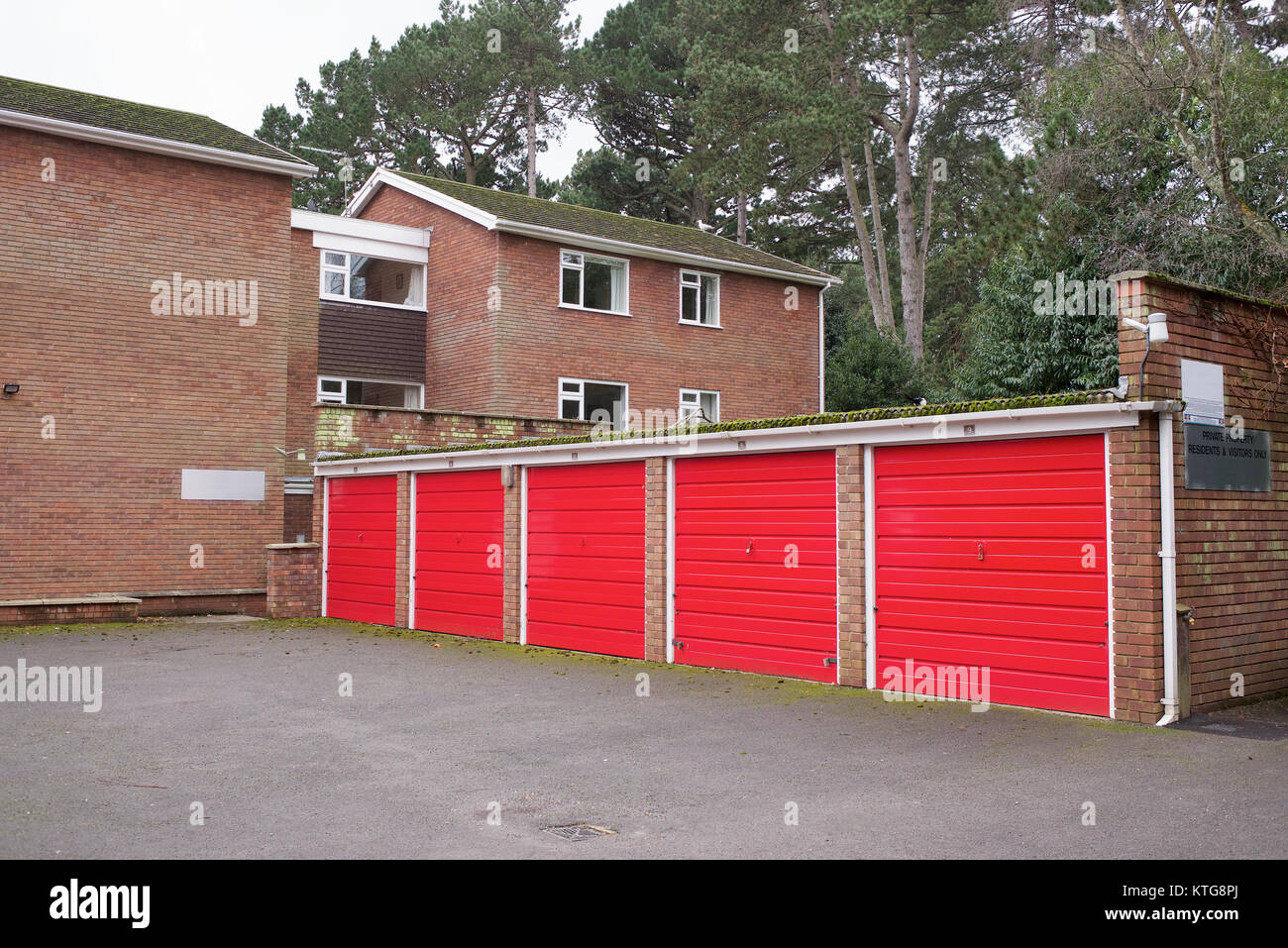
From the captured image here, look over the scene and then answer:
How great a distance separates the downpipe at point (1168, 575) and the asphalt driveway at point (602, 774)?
321 millimetres

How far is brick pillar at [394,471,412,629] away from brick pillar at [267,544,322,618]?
8.30 feet

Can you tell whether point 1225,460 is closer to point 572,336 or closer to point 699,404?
point 572,336

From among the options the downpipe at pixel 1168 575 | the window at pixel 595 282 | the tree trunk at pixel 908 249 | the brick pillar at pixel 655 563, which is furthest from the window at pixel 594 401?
the downpipe at pixel 1168 575

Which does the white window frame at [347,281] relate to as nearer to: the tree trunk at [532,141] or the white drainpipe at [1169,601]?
the tree trunk at [532,141]

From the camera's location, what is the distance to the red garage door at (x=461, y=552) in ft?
51.0

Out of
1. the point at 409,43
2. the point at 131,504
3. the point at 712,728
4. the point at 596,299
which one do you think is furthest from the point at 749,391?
the point at 409,43

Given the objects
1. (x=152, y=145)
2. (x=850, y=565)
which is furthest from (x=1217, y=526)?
(x=152, y=145)

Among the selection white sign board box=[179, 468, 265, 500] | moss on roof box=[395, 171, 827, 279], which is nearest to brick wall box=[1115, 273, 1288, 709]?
white sign board box=[179, 468, 265, 500]

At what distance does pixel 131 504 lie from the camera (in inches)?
704

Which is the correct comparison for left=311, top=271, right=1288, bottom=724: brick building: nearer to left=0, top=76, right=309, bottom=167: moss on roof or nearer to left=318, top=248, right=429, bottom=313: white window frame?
left=0, top=76, right=309, bottom=167: moss on roof

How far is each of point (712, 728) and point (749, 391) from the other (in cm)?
1772

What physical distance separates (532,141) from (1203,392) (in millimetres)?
35271

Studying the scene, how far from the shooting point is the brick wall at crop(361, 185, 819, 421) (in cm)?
2269
